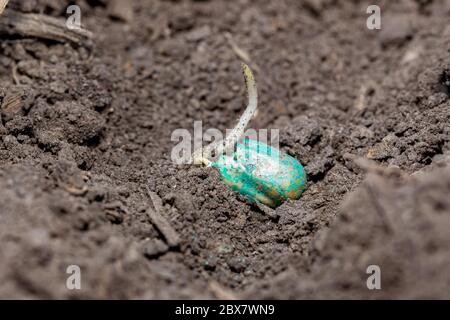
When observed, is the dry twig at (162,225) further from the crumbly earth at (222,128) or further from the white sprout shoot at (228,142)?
the white sprout shoot at (228,142)

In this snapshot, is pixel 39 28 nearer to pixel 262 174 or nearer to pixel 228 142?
pixel 228 142


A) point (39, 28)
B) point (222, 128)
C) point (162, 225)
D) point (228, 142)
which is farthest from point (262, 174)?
point (39, 28)

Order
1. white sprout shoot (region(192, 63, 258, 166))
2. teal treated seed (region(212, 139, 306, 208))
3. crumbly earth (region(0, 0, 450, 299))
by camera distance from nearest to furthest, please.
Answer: crumbly earth (region(0, 0, 450, 299))
teal treated seed (region(212, 139, 306, 208))
white sprout shoot (region(192, 63, 258, 166))

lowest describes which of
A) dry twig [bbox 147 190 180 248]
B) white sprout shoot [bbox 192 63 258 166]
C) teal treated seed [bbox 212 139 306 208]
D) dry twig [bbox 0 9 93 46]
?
dry twig [bbox 147 190 180 248]

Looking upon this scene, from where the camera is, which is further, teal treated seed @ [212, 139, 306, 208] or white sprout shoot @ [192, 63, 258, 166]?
white sprout shoot @ [192, 63, 258, 166]

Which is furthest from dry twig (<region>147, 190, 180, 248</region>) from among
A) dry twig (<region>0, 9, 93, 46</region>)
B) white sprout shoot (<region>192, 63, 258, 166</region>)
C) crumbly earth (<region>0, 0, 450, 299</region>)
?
dry twig (<region>0, 9, 93, 46</region>)

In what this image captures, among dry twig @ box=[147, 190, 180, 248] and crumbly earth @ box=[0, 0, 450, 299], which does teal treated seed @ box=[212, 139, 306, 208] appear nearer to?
crumbly earth @ box=[0, 0, 450, 299]

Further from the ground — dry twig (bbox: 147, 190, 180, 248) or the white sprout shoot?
the white sprout shoot
